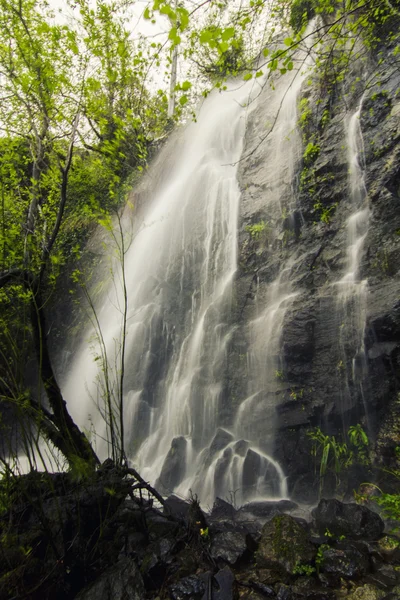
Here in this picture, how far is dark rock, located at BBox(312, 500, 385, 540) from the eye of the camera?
4.17 m

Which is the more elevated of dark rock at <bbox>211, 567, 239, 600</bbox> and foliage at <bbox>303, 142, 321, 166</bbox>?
foliage at <bbox>303, 142, 321, 166</bbox>

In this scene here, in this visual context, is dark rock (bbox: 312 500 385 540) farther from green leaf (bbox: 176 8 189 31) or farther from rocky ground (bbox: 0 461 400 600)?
green leaf (bbox: 176 8 189 31)

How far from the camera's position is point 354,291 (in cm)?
746

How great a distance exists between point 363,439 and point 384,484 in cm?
79

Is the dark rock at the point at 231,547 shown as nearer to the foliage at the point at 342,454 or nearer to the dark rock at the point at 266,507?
the dark rock at the point at 266,507

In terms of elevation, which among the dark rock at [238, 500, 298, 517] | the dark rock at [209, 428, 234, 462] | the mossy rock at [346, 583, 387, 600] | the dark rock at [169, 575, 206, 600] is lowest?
the dark rock at [238, 500, 298, 517]

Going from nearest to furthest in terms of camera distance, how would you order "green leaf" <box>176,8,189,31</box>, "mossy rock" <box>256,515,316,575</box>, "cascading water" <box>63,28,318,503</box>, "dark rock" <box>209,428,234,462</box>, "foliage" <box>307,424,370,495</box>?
"green leaf" <box>176,8,189,31</box>
"mossy rock" <box>256,515,316,575</box>
"foliage" <box>307,424,370,495</box>
"cascading water" <box>63,28,318,503</box>
"dark rock" <box>209,428,234,462</box>

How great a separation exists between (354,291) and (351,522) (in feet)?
15.6

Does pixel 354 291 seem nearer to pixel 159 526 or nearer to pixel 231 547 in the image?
pixel 231 547

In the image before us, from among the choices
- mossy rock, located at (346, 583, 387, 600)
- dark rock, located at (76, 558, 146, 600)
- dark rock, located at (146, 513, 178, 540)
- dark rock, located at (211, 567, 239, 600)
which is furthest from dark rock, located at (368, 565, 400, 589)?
dark rock, located at (76, 558, 146, 600)

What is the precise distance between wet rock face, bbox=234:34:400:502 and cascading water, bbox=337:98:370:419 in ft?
0.10

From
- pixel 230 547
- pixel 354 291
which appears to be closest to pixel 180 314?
pixel 354 291

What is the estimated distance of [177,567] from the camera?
319cm

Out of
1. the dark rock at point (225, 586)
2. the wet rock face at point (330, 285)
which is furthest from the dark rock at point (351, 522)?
the dark rock at point (225, 586)
